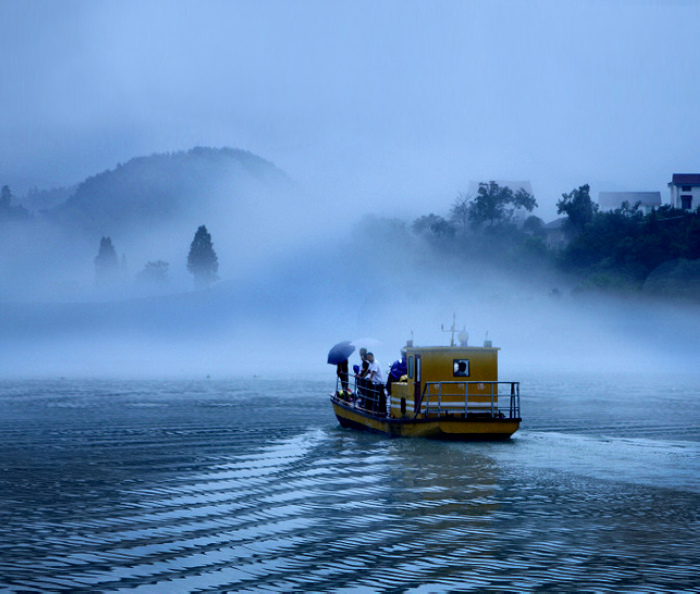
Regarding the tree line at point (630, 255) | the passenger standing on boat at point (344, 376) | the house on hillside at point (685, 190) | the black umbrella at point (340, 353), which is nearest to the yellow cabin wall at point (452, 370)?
the black umbrella at point (340, 353)

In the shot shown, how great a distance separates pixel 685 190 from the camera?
184 meters

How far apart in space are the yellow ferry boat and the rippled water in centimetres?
58

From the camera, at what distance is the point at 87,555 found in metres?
16.0

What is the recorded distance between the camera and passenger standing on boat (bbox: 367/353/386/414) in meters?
36.4

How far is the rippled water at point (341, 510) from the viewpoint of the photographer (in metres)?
14.8

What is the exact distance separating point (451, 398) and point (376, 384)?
11.9ft

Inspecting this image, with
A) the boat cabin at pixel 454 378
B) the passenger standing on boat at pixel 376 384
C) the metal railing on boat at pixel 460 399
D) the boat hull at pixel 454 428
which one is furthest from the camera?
the passenger standing on boat at pixel 376 384

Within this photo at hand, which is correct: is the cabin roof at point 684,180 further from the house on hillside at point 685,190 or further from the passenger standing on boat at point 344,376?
the passenger standing on boat at point 344,376

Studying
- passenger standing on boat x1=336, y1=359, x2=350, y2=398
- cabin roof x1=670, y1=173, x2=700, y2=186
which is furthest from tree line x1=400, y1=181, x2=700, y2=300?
passenger standing on boat x1=336, y1=359, x2=350, y2=398

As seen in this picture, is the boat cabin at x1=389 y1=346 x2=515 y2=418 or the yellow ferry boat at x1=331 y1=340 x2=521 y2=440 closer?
the yellow ferry boat at x1=331 y1=340 x2=521 y2=440

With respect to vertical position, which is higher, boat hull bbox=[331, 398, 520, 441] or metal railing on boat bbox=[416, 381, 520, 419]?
metal railing on boat bbox=[416, 381, 520, 419]

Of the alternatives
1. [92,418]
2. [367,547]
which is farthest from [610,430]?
[367,547]

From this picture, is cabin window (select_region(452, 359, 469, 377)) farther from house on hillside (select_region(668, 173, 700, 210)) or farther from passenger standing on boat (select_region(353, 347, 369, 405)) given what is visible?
house on hillside (select_region(668, 173, 700, 210))

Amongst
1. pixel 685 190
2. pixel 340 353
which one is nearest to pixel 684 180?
pixel 685 190
